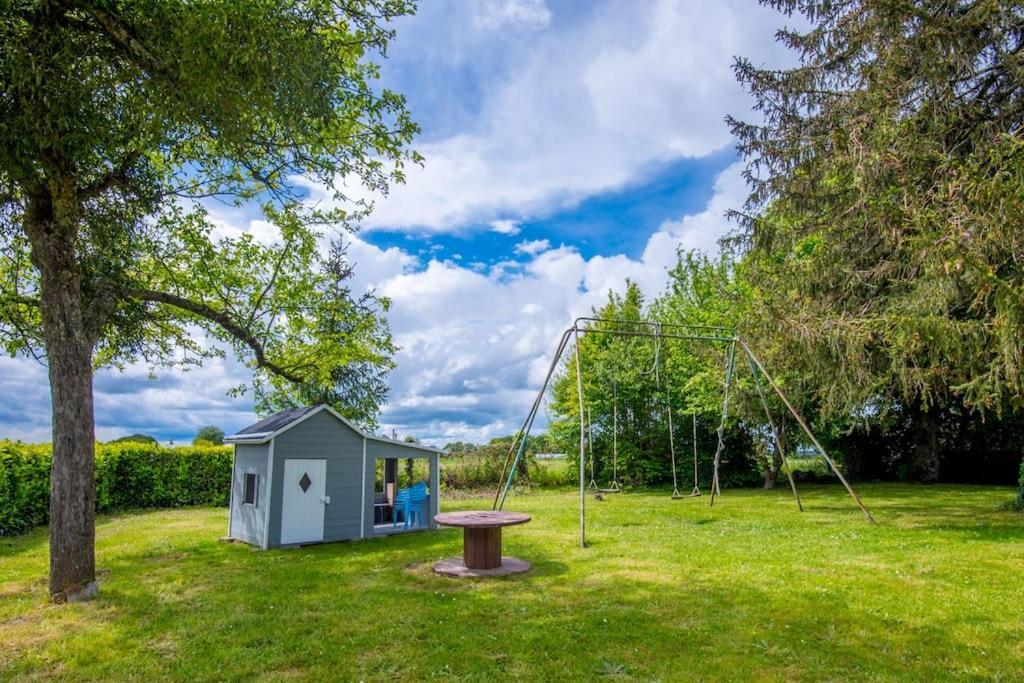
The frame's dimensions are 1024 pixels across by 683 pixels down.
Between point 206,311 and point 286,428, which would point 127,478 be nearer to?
point 286,428

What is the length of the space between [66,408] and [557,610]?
19.6ft

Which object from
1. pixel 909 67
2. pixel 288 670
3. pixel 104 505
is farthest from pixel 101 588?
pixel 909 67

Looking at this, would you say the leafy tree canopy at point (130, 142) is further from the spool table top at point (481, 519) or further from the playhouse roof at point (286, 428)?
the spool table top at point (481, 519)

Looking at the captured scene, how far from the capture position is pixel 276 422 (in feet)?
37.0

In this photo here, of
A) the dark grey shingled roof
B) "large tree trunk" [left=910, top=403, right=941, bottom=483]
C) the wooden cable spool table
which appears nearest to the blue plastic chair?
the dark grey shingled roof

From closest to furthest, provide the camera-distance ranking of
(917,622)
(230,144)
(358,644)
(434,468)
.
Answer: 1. (358,644)
2. (917,622)
3. (230,144)
4. (434,468)

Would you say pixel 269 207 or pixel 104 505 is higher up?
pixel 269 207

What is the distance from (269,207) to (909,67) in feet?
38.4

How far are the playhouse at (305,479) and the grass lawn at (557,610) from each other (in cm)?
50

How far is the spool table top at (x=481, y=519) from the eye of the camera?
26.0 feet

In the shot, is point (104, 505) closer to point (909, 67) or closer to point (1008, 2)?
point (909, 67)

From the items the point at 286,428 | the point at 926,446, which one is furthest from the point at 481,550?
the point at 926,446

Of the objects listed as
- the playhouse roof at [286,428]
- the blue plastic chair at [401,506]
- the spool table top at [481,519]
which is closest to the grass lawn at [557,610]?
the spool table top at [481,519]

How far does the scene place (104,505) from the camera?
14648 mm
